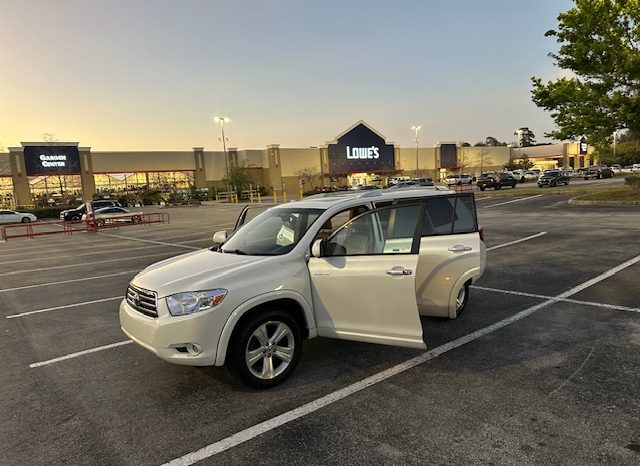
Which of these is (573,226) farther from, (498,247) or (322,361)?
(322,361)

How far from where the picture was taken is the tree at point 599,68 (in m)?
19.2

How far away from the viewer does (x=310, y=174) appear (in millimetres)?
68312

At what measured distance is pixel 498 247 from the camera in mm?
A: 11078

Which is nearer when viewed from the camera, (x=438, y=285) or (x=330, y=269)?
(x=330, y=269)

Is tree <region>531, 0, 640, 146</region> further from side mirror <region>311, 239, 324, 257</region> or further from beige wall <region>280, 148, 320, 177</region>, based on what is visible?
beige wall <region>280, 148, 320, 177</region>

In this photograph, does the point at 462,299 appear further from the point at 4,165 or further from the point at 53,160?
the point at 4,165

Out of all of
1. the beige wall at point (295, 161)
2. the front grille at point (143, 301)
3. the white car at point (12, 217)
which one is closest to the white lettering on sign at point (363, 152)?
the beige wall at point (295, 161)

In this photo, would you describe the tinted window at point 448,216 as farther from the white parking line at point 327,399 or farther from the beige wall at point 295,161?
the beige wall at point 295,161

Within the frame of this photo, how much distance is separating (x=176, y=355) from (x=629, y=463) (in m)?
3.42

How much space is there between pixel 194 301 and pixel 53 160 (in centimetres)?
6278

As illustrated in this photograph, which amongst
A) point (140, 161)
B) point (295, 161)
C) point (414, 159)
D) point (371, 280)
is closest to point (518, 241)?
point (371, 280)

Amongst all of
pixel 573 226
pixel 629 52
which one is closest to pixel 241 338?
pixel 573 226

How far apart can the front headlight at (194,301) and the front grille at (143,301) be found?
0.23 m

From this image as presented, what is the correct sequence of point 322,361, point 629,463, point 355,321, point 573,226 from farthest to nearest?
1. point 573,226
2. point 322,361
3. point 355,321
4. point 629,463
